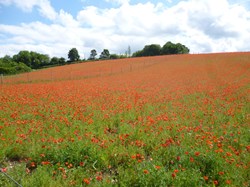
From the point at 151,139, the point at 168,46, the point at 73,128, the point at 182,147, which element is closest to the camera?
the point at 182,147

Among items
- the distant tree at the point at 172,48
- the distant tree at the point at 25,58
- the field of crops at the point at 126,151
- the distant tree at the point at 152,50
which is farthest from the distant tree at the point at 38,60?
the field of crops at the point at 126,151

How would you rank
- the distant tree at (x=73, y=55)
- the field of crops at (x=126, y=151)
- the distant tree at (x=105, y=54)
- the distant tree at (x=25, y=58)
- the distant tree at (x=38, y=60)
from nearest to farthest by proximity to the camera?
the field of crops at (x=126, y=151), the distant tree at (x=25, y=58), the distant tree at (x=38, y=60), the distant tree at (x=73, y=55), the distant tree at (x=105, y=54)

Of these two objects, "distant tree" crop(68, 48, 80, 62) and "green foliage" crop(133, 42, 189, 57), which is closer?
"distant tree" crop(68, 48, 80, 62)

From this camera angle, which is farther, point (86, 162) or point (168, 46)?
point (168, 46)

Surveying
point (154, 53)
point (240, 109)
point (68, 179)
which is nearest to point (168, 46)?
point (154, 53)

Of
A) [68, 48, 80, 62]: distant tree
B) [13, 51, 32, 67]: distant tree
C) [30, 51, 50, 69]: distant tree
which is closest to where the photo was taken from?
[13, 51, 32, 67]: distant tree

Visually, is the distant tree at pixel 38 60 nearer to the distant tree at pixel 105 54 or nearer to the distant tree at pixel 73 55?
the distant tree at pixel 73 55

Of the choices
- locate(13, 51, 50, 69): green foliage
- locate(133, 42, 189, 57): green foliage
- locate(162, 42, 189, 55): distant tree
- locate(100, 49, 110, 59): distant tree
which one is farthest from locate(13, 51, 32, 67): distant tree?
locate(162, 42, 189, 55): distant tree

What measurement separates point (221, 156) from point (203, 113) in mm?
3864

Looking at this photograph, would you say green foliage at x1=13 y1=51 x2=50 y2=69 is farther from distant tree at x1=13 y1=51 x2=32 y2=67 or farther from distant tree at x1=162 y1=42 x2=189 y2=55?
distant tree at x1=162 y1=42 x2=189 y2=55

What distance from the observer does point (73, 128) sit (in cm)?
639

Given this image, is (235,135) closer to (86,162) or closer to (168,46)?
(86,162)

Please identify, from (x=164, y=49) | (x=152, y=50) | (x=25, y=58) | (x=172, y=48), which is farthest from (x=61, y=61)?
(x=172, y=48)

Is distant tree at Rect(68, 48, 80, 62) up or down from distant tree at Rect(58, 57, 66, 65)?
up
